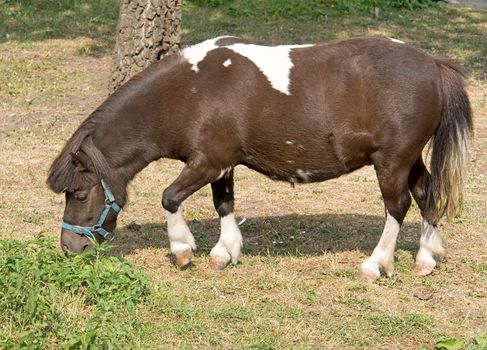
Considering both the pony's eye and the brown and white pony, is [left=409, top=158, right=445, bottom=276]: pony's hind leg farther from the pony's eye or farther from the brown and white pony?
the pony's eye

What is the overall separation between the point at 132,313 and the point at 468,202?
4.17 m

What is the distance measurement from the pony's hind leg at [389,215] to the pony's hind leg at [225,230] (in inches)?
38.3

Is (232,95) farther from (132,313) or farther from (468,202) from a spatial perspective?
(468,202)

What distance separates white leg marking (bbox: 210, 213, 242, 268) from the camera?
7.02 meters

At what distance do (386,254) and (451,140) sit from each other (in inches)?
37.9

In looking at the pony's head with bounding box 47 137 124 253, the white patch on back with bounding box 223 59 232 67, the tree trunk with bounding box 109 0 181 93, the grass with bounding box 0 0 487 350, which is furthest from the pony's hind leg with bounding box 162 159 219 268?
the tree trunk with bounding box 109 0 181 93

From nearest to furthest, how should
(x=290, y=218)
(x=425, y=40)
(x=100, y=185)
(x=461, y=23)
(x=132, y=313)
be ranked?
(x=132, y=313), (x=100, y=185), (x=290, y=218), (x=425, y=40), (x=461, y=23)

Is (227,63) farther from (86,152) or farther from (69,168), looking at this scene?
(69,168)

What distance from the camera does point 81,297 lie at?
19.0 feet

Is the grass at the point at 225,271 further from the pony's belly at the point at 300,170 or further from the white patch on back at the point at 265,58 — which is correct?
the white patch on back at the point at 265,58

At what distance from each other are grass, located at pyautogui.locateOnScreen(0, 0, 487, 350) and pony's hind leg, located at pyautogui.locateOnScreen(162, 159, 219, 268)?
0.17 metres

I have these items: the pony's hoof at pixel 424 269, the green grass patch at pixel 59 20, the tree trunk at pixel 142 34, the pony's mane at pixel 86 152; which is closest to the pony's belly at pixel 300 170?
the pony's hoof at pixel 424 269

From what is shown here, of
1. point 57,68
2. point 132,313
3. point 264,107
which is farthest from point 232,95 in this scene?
point 57,68

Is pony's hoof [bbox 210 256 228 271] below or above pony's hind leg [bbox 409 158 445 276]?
below
